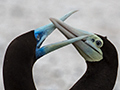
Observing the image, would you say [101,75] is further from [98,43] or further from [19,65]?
[19,65]

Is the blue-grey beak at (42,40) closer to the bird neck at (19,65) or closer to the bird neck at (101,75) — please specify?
the bird neck at (19,65)

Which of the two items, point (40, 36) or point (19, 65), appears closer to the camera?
point (19, 65)

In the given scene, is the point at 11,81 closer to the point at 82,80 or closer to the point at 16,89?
the point at 16,89

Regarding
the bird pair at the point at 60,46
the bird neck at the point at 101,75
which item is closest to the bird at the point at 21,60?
the bird pair at the point at 60,46

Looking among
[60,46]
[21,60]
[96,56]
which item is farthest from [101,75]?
[21,60]

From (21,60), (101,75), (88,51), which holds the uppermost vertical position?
(21,60)

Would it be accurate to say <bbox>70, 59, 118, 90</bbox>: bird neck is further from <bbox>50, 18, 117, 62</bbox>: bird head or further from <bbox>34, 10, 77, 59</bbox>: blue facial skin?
<bbox>34, 10, 77, 59</bbox>: blue facial skin

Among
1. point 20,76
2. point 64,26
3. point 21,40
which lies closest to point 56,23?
point 64,26
